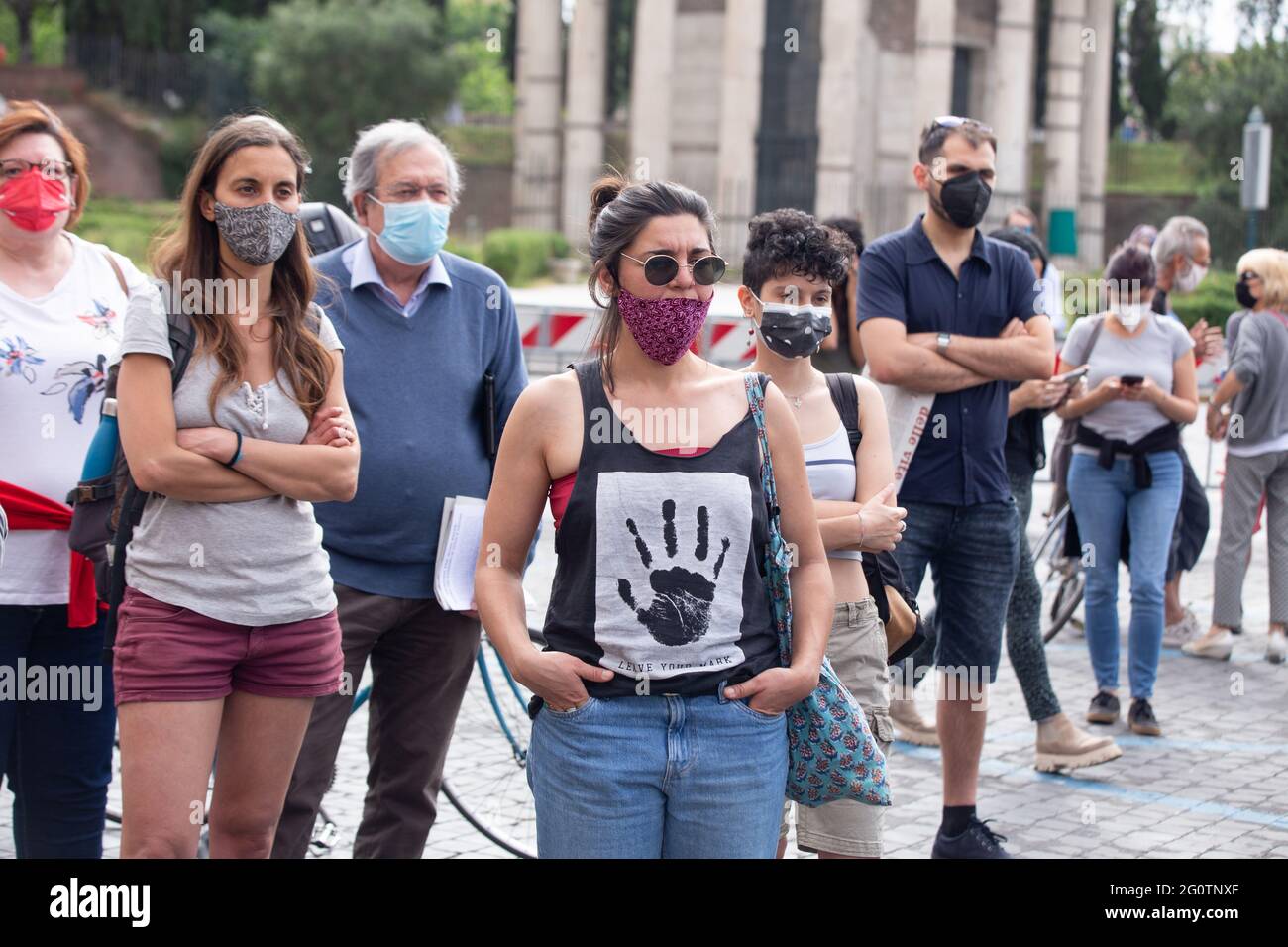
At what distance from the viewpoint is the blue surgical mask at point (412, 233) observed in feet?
16.4

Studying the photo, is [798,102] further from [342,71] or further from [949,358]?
[949,358]

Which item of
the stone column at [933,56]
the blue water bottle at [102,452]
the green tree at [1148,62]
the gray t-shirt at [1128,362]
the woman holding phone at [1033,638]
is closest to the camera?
the blue water bottle at [102,452]

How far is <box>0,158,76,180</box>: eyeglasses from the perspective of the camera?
474 centimetres

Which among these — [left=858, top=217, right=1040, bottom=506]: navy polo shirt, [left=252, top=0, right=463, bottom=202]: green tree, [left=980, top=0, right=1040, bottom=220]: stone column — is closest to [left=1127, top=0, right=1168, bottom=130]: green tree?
[left=980, top=0, right=1040, bottom=220]: stone column

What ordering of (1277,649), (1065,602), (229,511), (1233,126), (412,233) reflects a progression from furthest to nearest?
(1233,126), (1065,602), (1277,649), (412,233), (229,511)

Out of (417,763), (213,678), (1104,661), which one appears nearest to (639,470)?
(213,678)

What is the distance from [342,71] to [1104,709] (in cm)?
3615

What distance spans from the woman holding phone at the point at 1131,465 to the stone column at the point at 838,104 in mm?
26201

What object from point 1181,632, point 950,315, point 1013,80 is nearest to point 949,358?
point 950,315

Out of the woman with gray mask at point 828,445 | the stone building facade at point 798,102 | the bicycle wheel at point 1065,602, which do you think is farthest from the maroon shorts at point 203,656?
the stone building facade at point 798,102

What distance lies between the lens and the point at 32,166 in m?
4.76

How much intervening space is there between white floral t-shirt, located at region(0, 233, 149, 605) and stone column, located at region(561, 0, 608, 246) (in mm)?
32081

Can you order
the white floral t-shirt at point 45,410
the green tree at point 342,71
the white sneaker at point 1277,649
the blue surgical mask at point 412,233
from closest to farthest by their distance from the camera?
the white floral t-shirt at point 45,410 → the blue surgical mask at point 412,233 → the white sneaker at point 1277,649 → the green tree at point 342,71

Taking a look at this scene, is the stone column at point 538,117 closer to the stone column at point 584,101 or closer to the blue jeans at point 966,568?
the stone column at point 584,101
